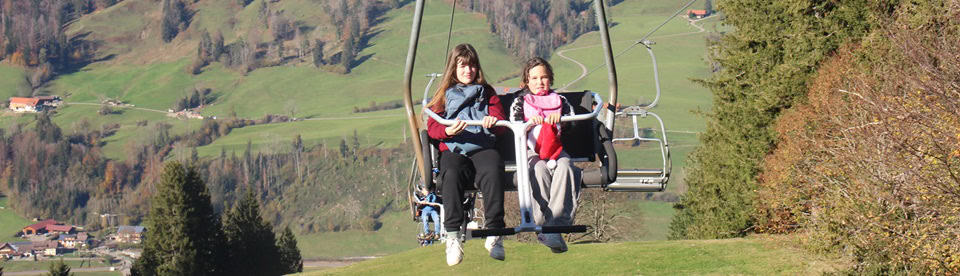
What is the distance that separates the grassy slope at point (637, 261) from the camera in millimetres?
31312

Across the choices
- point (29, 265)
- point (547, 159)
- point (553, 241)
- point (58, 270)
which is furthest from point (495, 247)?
point (29, 265)

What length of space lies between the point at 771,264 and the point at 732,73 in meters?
10.7

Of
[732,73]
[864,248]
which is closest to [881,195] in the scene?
[864,248]

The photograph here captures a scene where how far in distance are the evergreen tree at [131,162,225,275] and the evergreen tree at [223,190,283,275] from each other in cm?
172

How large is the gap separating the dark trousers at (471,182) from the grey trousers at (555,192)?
34cm

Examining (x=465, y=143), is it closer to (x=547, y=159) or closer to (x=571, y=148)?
(x=547, y=159)

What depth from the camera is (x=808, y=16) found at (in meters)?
35.5

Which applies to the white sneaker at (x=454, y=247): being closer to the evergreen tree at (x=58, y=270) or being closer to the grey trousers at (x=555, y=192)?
the grey trousers at (x=555, y=192)

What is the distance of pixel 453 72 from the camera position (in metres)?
10.2

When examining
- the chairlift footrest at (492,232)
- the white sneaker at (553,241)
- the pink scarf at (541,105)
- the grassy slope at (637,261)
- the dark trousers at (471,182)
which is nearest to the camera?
the chairlift footrest at (492,232)

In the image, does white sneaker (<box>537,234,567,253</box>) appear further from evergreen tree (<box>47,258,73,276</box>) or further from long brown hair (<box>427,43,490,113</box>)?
evergreen tree (<box>47,258,73,276</box>)

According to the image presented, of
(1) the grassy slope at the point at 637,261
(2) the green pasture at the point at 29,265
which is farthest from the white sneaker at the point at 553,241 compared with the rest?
(2) the green pasture at the point at 29,265

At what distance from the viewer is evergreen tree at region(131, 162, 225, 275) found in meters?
77.5

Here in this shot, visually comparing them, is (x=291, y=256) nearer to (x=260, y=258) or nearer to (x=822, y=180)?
(x=260, y=258)
